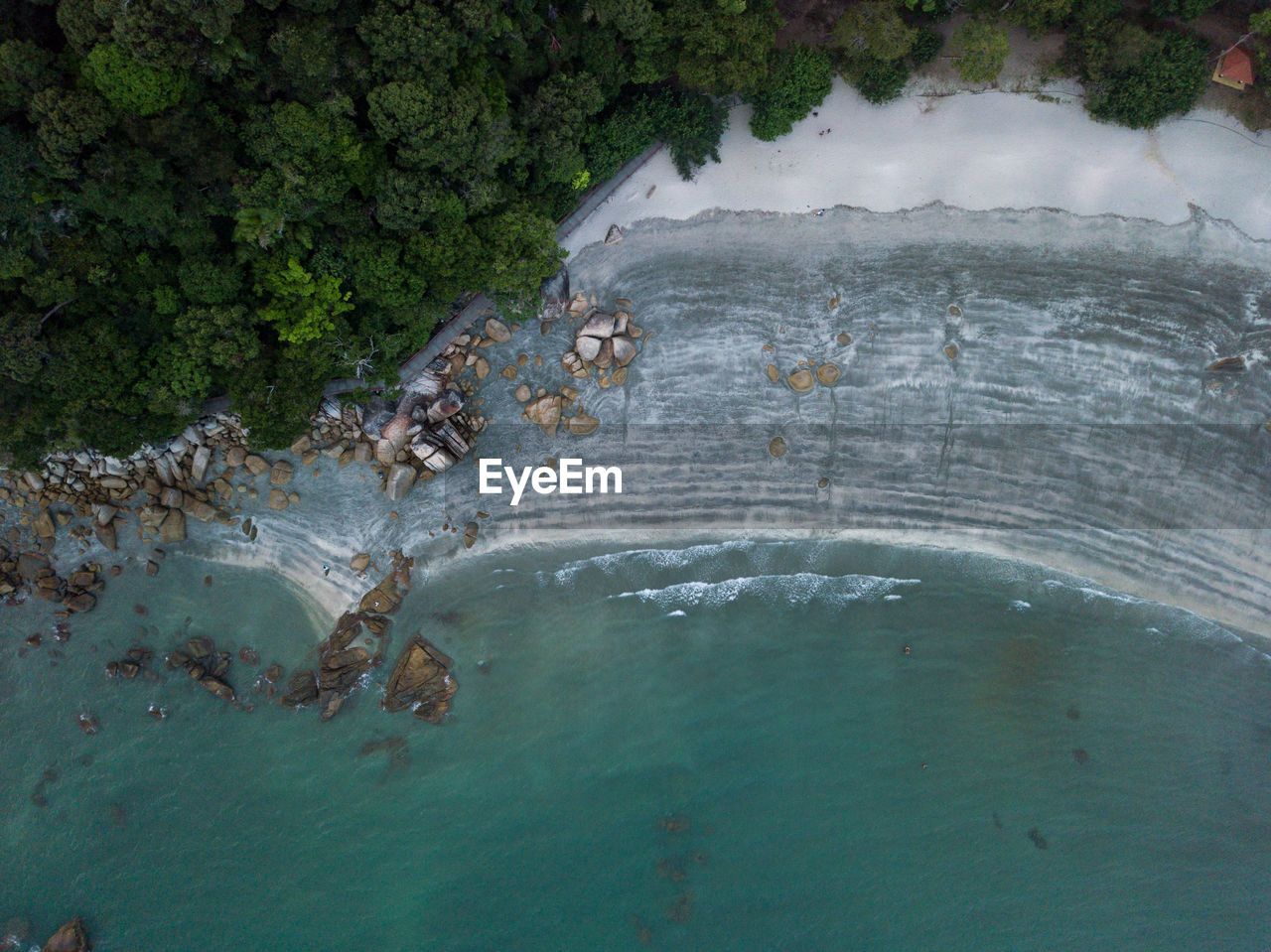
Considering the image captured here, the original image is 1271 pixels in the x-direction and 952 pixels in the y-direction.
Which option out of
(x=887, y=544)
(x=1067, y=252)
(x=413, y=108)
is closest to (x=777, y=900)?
(x=887, y=544)

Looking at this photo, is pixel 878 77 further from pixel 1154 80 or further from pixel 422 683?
pixel 422 683

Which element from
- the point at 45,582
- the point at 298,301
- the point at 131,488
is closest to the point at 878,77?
the point at 298,301

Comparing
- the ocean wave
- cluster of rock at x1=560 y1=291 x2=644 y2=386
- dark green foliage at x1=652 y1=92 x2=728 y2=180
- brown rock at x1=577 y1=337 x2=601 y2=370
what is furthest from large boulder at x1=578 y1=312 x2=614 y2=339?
the ocean wave

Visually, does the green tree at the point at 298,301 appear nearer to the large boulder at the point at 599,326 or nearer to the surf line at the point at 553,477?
the surf line at the point at 553,477

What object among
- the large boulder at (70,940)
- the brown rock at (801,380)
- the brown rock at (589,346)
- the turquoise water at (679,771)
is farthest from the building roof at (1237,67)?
the large boulder at (70,940)

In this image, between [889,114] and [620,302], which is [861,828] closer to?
[620,302]
